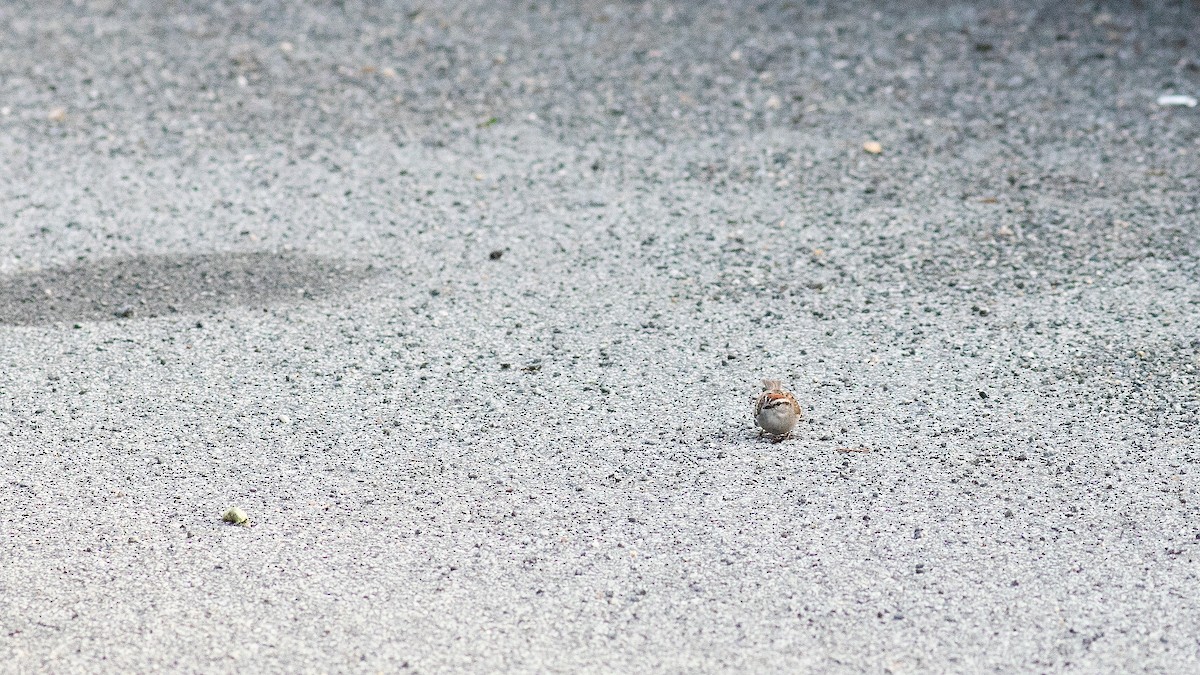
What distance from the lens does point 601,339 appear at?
4734 mm

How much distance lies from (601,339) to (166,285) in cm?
177

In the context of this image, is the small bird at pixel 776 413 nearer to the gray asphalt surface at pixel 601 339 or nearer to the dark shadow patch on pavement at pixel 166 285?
the gray asphalt surface at pixel 601 339

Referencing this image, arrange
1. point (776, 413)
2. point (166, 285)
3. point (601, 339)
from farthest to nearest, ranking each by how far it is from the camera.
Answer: point (166, 285) < point (601, 339) < point (776, 413)

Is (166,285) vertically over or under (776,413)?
under

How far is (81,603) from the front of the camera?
3.21 meters

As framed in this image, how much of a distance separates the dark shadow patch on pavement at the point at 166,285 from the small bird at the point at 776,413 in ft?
6.40

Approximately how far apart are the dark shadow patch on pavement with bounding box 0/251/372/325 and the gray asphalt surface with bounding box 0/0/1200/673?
2 cm

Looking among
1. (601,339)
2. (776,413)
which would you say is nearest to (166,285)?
(601,339)

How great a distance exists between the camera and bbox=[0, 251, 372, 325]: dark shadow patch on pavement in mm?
5000

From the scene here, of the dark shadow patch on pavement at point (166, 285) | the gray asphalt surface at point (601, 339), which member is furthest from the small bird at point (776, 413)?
the dark shadow patch on pavement at point (166, 285)

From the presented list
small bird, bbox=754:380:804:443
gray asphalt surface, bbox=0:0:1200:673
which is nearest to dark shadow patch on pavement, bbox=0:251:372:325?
gray asphalt surface, bbox=0:0:1200:673

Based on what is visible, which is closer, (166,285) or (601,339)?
(601,339)

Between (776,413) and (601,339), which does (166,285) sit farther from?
(776,413)

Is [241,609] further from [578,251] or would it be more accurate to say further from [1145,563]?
[578,251]
